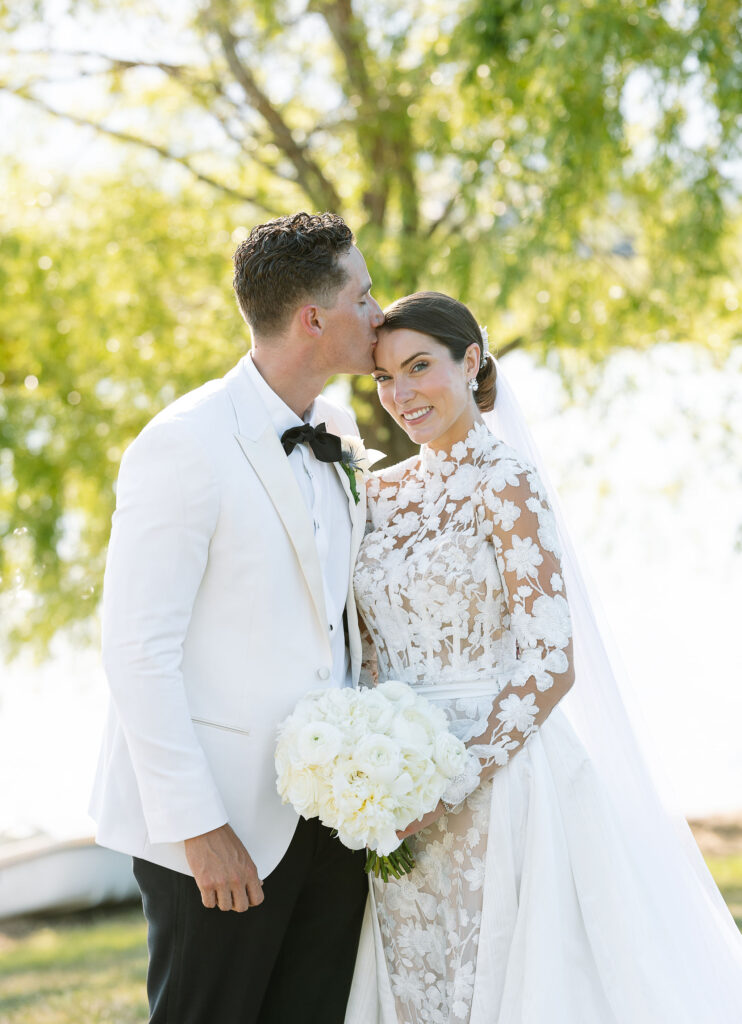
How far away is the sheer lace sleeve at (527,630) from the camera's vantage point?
2930mm

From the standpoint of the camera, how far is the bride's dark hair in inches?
131

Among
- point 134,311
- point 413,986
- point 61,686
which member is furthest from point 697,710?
point 413,986

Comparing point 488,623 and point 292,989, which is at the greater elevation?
point 488,623

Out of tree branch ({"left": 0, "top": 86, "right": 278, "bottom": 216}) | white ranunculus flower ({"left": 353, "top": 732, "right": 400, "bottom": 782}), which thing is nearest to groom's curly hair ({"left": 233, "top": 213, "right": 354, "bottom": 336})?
white ranunculus flower ({"left": 353, "top": 732, "right": 400, "bottom": 782})

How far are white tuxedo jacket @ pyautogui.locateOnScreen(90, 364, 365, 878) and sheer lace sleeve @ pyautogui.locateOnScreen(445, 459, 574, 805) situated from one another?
1.59 ft

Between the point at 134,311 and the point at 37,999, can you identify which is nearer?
the point at 37,999

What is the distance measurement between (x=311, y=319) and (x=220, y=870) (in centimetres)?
149

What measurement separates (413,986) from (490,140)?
5.73m

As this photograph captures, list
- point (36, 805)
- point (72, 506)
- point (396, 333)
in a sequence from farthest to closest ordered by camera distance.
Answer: point (36, 805) < point (72, 506) < point (396, 333)

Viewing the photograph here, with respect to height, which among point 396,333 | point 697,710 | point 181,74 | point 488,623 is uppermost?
point 181,74

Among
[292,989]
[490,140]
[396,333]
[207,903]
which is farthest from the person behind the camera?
[490,140]

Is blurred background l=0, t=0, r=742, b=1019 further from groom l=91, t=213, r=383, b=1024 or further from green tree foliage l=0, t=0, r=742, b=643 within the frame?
groom l=91, t=213, r=383, b=1024

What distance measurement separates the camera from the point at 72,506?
30.6 ft

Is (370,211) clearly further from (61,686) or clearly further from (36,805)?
(36,805)
